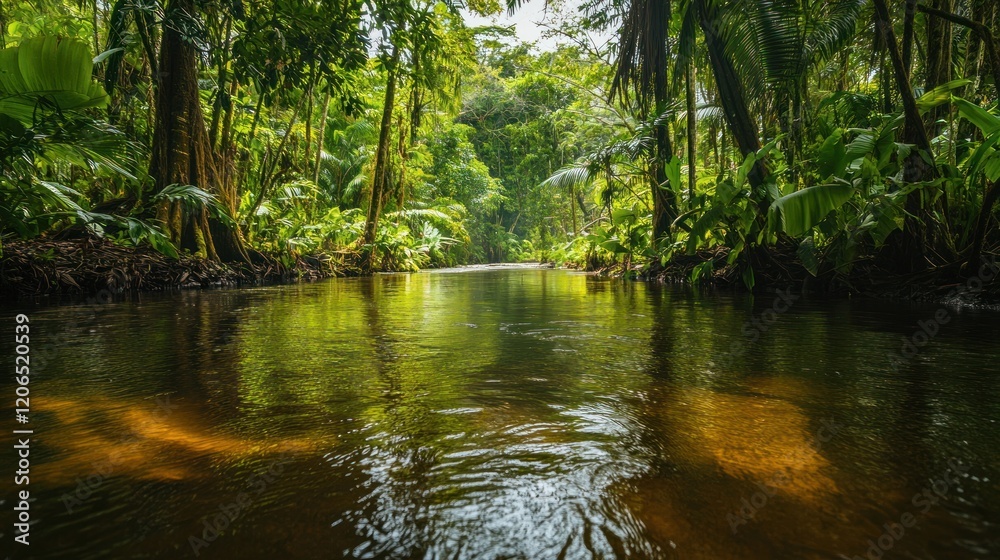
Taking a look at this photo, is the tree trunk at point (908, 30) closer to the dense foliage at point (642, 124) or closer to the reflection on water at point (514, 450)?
the dense foliage at point (642, 124)

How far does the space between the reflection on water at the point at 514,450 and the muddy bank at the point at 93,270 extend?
3.40 m

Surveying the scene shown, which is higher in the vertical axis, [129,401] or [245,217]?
[245,217]

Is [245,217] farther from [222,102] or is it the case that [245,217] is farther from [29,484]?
[29,484]

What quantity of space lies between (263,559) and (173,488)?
1.03 ft

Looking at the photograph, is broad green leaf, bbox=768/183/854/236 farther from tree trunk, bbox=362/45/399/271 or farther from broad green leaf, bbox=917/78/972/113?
tree trunk, bbox=362/45/399/271

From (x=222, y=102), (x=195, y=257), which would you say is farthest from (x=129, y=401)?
(x=195, y=257)

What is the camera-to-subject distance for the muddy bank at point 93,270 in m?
4.45

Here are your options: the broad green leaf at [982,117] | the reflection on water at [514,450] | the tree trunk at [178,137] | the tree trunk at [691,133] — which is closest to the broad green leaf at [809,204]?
the broad green leaf at [982,117]

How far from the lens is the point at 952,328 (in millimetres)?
2420

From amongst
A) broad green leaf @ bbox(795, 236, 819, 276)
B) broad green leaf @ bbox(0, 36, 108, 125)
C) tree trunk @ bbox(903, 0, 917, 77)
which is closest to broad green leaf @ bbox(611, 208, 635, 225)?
broad green leaf @ bbox(795, 236, 819, 276)

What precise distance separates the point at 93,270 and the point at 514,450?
5.74 meters

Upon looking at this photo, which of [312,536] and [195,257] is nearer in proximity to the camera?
[312,536]

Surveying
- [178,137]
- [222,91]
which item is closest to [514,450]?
[222,91]

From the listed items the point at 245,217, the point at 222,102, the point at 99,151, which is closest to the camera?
the point at 99,151
